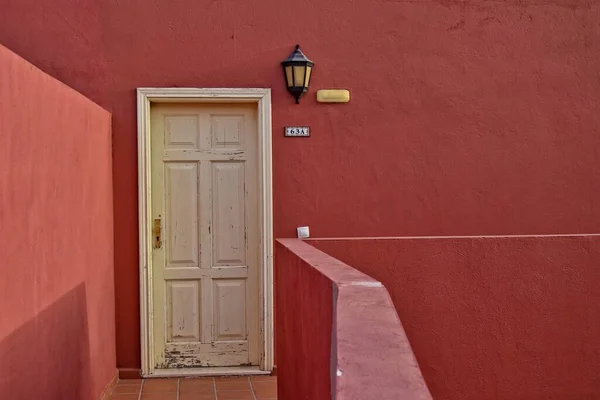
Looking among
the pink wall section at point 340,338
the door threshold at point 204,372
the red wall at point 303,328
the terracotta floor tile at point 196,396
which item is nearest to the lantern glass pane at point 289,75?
the red wall at point 303,328

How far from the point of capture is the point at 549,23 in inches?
244

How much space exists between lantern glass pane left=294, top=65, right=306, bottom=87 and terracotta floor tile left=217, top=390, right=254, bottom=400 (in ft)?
7.09

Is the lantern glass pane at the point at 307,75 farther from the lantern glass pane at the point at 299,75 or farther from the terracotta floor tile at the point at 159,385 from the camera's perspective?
the terracotta floor tile at the point at 159,385

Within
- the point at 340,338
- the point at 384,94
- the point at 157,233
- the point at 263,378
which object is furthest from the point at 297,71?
the point at 340,338

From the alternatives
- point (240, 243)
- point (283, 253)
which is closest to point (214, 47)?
point (240, 243)

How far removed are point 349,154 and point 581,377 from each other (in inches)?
90.0

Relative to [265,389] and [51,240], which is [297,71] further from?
[51,240]

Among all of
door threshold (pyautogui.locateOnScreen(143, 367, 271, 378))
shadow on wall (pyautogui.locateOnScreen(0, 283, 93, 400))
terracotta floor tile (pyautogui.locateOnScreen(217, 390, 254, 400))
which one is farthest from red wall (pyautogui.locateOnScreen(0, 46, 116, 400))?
terracotta floor tile (pyautogui.locateOnScreen(217, 390, 254, 400))

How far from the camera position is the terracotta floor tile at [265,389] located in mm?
5445

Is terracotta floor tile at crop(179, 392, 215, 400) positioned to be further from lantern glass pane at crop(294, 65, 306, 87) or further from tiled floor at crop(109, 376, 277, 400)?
lantern glass pane at crop(294, 65, 306, 87)

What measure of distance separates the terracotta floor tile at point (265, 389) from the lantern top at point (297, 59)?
7.41 ft

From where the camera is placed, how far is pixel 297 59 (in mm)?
5867

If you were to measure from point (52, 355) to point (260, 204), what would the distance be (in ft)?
7.98

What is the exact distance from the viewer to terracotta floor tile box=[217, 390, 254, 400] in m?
5.36
